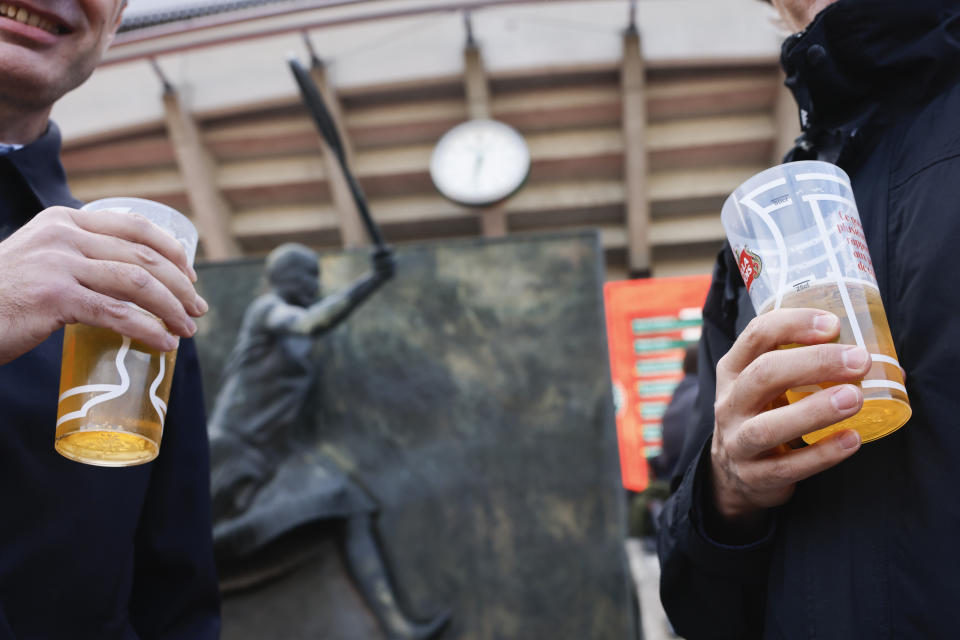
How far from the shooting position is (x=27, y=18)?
1004 millimetres

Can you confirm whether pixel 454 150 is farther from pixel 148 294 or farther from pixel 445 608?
pixel 148 294

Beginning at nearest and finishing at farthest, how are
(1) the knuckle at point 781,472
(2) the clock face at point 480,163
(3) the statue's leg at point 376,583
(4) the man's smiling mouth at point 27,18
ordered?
(1) the knuckle at point 781,472
(4) the man's smiling mouth at point 27,18
(3) the statue's leg at point 376,583
(2) the clock face at point 480,163

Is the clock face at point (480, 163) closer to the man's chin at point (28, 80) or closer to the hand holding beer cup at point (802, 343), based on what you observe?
the man's chin at point (28, 80)

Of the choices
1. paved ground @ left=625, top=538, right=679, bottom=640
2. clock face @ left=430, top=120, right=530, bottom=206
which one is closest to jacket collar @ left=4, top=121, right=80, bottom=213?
paved ground @ left=625, top=538, right=679, bottom=640

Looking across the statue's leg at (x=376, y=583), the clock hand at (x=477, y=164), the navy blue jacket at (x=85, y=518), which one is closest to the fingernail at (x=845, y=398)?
the navy blue jacket at (x=85, y=518)

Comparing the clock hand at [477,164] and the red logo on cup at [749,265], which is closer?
the red logo on cup at [749,265]

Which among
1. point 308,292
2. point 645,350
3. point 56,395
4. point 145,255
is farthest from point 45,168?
point 645,350

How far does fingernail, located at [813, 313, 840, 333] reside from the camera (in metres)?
0.64

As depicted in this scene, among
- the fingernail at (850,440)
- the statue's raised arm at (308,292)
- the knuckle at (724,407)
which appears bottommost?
the fingernail at (850,440)

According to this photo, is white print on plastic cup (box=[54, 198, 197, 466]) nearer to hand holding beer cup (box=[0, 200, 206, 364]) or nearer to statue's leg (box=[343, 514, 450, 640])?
hand holding beer cup (box=[0, 200, 206, 364])

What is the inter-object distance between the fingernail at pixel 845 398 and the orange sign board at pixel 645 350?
6050 mm

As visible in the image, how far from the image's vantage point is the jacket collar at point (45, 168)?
42.1 inches

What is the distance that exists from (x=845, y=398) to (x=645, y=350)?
20.7 feet

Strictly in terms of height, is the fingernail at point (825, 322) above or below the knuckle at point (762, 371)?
above
